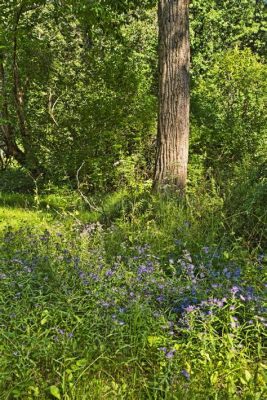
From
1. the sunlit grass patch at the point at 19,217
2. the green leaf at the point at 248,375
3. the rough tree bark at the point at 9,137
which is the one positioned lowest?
the sunlit grass patch at the point at 19,217

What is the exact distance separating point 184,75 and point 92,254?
2.98 m

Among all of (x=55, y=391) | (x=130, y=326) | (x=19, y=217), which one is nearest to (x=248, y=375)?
(x=130, y=326)

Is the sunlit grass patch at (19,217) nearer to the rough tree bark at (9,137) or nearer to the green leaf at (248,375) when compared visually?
the rough tree bark at (9,137)

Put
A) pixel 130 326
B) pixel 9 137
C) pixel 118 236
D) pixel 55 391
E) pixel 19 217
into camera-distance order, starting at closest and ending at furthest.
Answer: pixel 55 391 < pixel 130 326 < pixel 118 236 < pixel 19 217 < pixel 9 137

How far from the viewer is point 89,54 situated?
862 centimetres

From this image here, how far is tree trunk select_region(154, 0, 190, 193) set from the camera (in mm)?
5668

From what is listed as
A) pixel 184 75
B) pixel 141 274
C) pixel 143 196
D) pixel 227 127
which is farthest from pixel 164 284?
pixel 227 127

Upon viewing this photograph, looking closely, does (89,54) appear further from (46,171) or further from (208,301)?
(208,301)

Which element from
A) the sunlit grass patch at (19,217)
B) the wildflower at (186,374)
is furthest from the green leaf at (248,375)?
the sunlit grass patch at (19,217)

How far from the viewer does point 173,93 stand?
5777mm

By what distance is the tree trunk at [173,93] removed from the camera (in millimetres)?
5668

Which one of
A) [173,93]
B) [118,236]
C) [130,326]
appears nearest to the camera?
[130,326]

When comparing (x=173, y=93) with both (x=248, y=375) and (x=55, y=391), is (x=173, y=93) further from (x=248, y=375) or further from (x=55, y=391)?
(x=55, y=391)

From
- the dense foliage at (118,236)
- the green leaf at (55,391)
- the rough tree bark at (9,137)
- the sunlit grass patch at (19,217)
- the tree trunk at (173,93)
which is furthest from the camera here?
the rough tree bark at (9,137)
